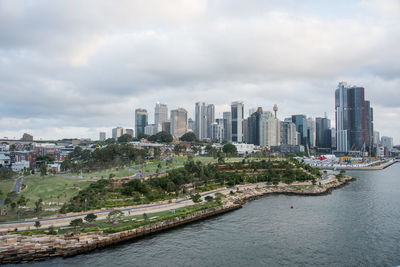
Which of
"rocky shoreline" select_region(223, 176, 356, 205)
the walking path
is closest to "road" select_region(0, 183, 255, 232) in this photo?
the walking path

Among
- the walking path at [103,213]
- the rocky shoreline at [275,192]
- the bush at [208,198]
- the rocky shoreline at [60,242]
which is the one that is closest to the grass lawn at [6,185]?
the walking path at [103,213]

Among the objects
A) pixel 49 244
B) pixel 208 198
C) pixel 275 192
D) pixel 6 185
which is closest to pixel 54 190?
pixel 6 185

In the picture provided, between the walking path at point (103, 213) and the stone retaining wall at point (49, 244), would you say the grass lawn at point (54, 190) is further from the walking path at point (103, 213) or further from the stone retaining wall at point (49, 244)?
the stone retaining wall at point (49, 244)

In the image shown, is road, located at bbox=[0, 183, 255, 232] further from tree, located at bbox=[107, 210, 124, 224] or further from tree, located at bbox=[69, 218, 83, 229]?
tree, located at bbox=[69, 218, 83, 229]

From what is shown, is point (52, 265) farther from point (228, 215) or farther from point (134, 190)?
point (228, 215)

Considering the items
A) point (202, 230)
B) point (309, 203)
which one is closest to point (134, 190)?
point (202, 230)

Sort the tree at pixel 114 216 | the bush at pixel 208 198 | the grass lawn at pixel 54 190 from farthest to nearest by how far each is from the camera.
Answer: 1. the bush at pixel 208 198
2. the grass lawn at pixel 54 190
3. the tree at pixel 114 216
